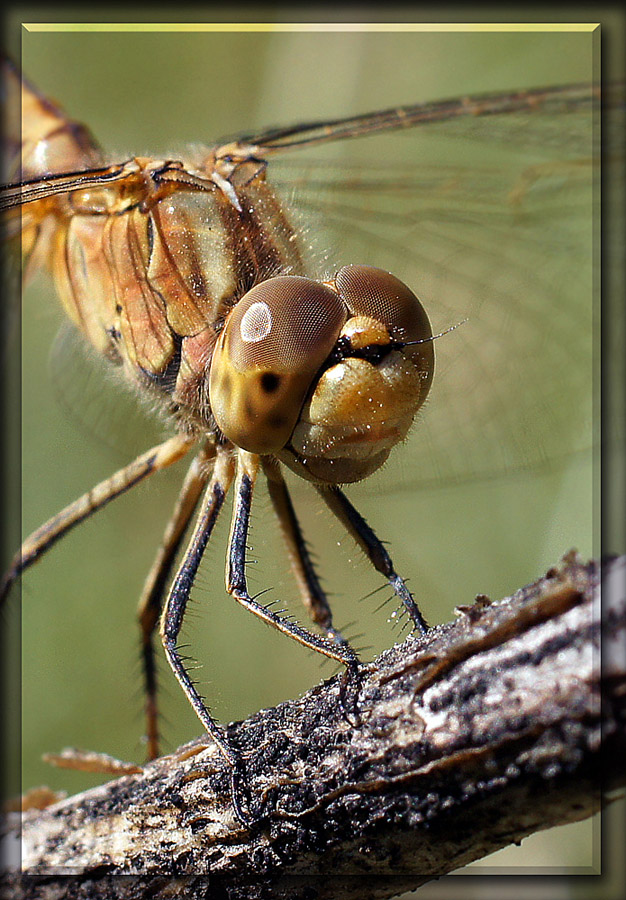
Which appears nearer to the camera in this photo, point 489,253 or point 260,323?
point 260,323

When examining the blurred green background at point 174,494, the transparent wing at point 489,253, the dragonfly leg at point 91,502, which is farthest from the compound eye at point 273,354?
the blurred green background at point 174,494

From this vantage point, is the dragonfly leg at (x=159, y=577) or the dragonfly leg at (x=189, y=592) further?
the dragonfly leg at (x=159, y=577)

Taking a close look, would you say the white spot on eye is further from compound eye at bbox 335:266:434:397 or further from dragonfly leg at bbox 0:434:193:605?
dragonfly leg at bbox 0:434:193:605

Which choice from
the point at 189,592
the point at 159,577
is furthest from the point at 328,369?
the point at 159,577

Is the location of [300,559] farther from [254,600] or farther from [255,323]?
[255,323]

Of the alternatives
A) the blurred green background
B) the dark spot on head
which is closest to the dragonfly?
the dark spot on head

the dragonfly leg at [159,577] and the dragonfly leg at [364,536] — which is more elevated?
the dragonfly leg at [159,577]

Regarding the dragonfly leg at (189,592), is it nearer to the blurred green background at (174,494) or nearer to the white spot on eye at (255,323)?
the white spot on eye at (255,323)
